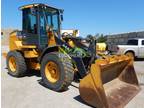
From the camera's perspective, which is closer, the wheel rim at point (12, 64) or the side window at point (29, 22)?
the side window at point (29, 22)

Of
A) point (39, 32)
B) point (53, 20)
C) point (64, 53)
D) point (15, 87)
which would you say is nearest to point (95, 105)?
point (64, 53)

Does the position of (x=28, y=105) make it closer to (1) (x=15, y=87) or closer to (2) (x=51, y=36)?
(1) (x=15, y=87)

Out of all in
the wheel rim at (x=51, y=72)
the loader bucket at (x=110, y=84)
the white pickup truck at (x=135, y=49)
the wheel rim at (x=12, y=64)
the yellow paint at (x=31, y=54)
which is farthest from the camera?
the white pickup truck at (x=135, y=49)

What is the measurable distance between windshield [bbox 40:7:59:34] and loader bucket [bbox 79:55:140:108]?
3.02 meters

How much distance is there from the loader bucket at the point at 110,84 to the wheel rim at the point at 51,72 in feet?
4.65

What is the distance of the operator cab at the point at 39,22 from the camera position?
360 inches

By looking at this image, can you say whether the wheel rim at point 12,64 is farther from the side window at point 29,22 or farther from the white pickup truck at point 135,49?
the white pickup truck at point 135,49

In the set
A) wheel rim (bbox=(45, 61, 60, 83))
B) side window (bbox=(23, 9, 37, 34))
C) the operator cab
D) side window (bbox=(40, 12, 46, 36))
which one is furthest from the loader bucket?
side window (bbox=(23, 9, 37, 34))

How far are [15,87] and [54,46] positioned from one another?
70.5 inches

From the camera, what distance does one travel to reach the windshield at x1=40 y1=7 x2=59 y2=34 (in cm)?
920

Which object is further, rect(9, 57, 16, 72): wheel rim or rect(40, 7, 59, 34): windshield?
rect(9, 57, 16, 72): wheel rim

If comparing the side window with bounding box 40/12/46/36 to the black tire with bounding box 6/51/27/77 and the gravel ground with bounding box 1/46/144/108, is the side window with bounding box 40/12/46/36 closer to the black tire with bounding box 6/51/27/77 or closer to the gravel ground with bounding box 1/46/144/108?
the black tire with bounding box 6/51/27/77

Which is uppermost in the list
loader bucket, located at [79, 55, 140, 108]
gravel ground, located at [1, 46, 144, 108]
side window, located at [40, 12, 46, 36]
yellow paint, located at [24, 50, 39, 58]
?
side window, located at [40, 12, 46, 36]

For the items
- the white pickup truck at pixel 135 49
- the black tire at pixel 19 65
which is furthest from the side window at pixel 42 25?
the white pickup truck at pixel 135 49
